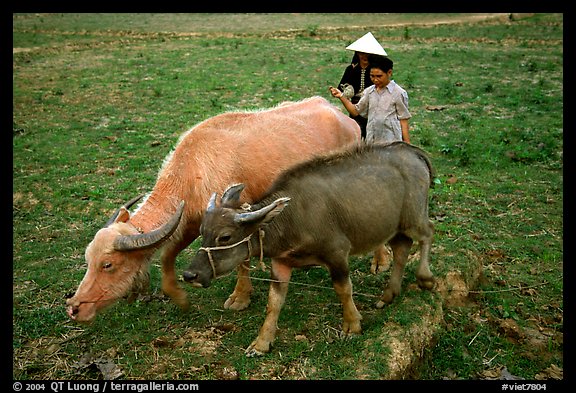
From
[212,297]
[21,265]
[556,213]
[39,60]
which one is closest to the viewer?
[212,297]

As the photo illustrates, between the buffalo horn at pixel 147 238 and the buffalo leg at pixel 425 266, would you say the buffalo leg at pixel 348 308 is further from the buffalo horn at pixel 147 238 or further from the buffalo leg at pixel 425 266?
the buffalo horn at pixel 147 238

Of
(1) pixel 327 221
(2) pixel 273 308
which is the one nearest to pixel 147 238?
(2) pixel 273 308

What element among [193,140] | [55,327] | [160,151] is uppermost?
[193,140]

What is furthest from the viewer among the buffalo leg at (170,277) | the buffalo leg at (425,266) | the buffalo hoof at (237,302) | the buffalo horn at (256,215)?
the buffalo hoof at (237,302)

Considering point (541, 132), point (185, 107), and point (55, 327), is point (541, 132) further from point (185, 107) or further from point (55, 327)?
point (55, 327)

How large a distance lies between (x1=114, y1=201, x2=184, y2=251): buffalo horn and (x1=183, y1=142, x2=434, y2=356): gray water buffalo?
1.15ft

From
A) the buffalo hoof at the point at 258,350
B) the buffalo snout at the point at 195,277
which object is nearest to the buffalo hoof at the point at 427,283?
the buffalo hoof at the point at 258,350

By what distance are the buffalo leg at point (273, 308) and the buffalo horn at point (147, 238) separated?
967 mm

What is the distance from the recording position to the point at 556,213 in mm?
6785

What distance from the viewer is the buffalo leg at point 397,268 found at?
16.3 feet

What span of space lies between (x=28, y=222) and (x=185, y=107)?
5.54m

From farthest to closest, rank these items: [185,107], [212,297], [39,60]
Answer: [39,60], [185,107], [212,297]

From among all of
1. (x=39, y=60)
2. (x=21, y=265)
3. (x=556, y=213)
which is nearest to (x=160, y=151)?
(x=21, y=265)

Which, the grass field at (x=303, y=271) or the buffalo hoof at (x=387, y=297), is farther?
the buffalo hoof at (x=387, y=297)
